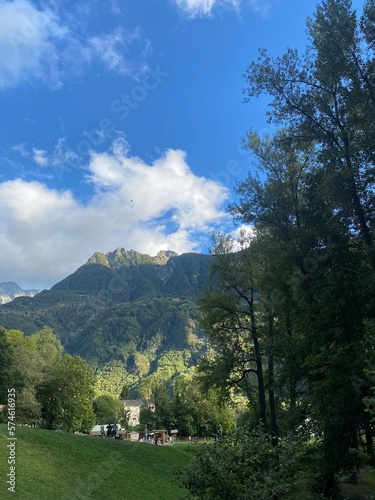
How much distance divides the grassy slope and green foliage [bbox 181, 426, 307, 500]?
6.02 metres

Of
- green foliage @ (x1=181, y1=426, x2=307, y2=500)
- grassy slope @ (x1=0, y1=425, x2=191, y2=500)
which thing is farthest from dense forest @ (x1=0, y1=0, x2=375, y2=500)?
grassy slope @ (x1=0, y1=425, x2=191, y2=500)

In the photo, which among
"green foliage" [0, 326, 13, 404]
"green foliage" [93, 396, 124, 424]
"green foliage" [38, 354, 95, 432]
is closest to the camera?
"green foliage" [0, 326, 13, 404]

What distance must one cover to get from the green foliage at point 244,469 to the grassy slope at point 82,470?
6020 mm

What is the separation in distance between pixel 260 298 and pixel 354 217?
11090 millimetres

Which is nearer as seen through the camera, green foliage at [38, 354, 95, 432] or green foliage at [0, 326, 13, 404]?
green foliage at [0, 326, 13, 404]

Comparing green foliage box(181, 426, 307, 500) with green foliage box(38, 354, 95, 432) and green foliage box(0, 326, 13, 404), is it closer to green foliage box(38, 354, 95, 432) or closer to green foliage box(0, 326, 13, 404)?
green foliage box(0, 326, 13, 404)

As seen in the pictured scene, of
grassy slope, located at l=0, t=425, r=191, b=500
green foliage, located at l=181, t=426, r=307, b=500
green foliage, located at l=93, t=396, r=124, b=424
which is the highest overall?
green foliage, located at l=181, t=426, r=307, b=500

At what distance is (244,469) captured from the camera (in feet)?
28.1

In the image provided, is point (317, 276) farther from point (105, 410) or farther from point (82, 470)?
point (105, 410)

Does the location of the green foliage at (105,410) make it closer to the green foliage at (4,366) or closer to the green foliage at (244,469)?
the green foliage at (4,366)

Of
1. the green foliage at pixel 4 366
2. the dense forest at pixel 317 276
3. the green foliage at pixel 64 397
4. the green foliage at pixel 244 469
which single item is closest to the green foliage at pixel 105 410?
the green foliage at pixel 64 397

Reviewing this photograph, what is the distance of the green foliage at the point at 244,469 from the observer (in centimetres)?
812

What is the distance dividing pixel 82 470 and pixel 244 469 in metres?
15.9

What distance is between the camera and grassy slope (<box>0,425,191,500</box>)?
54.5 feet
